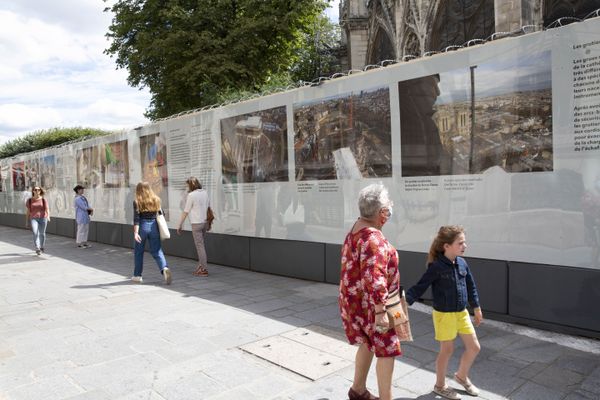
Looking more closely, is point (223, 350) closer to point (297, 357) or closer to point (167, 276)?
point (297, 357)

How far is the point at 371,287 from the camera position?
2982 millimetres

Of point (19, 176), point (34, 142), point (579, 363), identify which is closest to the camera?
point (579, 363)

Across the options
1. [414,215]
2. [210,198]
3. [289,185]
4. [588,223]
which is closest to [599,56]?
[588,223]

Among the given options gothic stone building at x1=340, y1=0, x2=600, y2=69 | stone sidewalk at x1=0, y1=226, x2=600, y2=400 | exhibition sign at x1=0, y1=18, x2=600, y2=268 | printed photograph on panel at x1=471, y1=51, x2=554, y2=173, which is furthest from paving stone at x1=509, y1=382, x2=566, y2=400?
gothic stone building at x1=340, y1=0, x2=600, y2=69

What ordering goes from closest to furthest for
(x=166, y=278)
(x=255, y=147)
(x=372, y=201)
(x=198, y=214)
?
(x=372, y=201) → (x=166, y=278) → (x=255, y=147) → (x=198, y=214)

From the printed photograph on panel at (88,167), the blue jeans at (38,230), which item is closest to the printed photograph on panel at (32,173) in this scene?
the printed photograph on panel at (88,167)

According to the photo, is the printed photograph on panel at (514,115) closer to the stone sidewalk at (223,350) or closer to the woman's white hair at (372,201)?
the stone sidewalk at (223,350)

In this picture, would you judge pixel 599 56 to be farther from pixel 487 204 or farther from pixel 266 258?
pixel 266 258

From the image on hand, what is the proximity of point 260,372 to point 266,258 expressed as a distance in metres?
4.34

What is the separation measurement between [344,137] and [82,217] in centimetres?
891

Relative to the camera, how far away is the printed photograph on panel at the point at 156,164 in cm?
1068

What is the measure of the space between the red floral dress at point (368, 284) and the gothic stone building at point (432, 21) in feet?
24.3

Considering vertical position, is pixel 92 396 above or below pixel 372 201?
below

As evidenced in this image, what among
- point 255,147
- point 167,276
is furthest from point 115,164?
point 167,276
